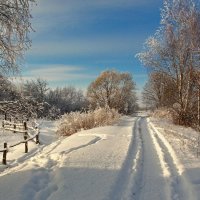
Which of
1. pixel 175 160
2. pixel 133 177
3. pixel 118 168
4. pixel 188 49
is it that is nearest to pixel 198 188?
pixel 133 177

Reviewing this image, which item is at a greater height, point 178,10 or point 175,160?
point 178,10

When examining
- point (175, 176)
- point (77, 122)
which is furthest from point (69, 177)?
point (77, 122)

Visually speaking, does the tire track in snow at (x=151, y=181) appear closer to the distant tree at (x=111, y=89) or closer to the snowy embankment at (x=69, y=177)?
the snowy embankment at (x=69, y=177)

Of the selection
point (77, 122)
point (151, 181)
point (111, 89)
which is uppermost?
point (111, 89)

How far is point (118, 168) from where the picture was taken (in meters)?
10.6

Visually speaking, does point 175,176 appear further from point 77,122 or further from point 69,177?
point 77,122

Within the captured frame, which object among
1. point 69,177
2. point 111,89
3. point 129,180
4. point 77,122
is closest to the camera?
point 129,180

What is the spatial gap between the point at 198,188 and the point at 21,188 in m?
4.16

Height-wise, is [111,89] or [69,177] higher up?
[111,89]

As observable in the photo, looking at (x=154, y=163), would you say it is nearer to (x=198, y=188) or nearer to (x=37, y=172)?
(x=198, y=188)

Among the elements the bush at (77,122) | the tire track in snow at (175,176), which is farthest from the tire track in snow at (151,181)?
the bush at (77,122)

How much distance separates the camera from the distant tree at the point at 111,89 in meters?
72.7

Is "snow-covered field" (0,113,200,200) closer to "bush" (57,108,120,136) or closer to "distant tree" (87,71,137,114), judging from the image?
"bush" (57,108,120,136)

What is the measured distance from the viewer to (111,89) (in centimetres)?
7294
